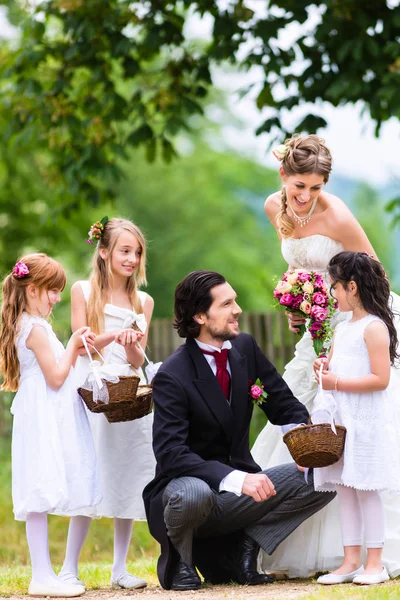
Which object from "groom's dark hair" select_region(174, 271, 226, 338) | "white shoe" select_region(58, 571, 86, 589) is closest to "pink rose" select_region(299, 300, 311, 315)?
"groom's dark hair" select_region(174, 271, 226, 338)

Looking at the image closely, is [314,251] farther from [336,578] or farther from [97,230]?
[336,578]

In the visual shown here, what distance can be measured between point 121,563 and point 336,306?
194cm

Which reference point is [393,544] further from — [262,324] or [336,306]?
[262,324]

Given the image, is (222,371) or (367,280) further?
(222,371)

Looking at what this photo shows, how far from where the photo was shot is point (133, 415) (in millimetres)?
5418

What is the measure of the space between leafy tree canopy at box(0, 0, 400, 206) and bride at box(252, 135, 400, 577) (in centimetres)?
211

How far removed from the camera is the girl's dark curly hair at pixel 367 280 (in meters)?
5.11

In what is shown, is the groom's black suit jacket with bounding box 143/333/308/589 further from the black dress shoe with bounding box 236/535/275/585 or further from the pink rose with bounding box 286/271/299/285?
the pink rose with bounding box 286/271/299/285

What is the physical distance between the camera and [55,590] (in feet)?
16.8

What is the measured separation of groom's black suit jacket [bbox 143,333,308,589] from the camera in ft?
16.8

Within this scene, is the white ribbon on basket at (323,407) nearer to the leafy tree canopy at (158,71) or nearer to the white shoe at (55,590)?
the white shoe at (55,590)

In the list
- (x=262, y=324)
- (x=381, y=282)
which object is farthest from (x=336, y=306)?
(x=262, y=324)

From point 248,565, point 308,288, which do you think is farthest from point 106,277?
point 248,565

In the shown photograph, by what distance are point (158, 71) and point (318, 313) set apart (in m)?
5.57
